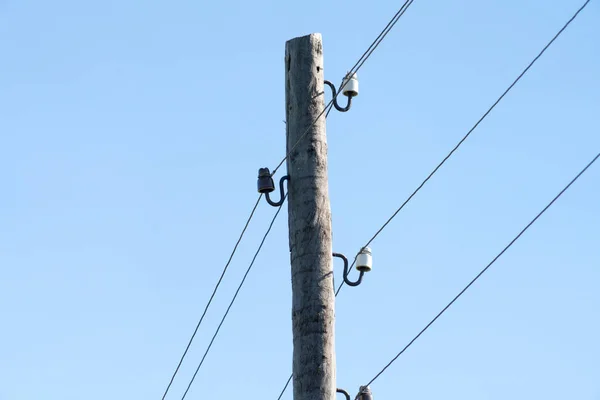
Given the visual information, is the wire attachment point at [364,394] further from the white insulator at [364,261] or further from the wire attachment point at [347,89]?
the wire attachment point at [347,89]

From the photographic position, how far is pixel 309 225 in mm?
8633

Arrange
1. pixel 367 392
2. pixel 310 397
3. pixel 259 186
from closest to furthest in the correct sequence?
pixel 310 397, pixel 367 392, pixel 259 186

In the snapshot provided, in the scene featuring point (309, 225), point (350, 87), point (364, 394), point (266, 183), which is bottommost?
point (364, 394)

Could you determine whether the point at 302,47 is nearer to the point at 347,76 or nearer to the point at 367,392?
the point at 347,76

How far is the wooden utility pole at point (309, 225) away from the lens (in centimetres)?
826

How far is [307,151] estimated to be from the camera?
887cm

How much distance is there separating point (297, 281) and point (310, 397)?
813mm

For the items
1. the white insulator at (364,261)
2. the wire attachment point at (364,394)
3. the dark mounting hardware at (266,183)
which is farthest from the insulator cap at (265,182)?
the wire attachment point at (364,394)

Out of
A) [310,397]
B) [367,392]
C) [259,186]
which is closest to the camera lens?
[310,397]

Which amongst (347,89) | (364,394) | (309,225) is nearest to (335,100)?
(347,89)

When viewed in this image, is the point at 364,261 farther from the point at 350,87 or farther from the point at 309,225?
the point at 350,87

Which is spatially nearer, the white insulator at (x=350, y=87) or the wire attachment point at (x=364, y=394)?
the wire attachment point at (x=364, y=394)

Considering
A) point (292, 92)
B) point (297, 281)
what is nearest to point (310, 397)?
point (297, 281)

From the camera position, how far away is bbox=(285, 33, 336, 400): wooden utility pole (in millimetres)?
8258
